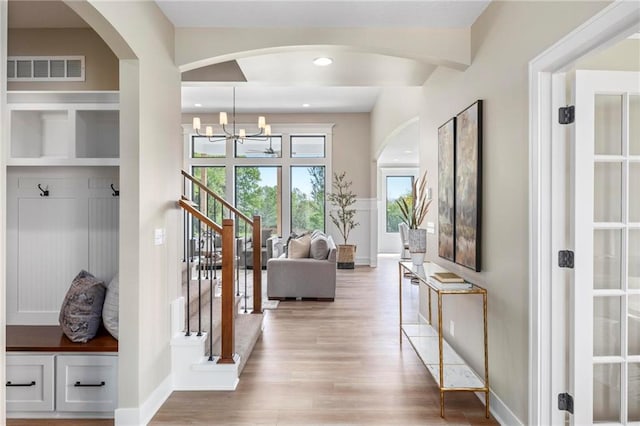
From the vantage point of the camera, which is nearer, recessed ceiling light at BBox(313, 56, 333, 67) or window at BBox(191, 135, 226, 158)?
recessed ceiling light at BBox(313, 56, 333, 67)

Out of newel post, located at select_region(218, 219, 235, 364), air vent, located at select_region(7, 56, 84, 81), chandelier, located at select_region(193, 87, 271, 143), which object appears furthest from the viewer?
chandelier, located at select_region(193, 87, 271, 143)

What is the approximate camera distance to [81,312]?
2.53 metres

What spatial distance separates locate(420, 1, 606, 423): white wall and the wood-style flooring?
1.39 feet

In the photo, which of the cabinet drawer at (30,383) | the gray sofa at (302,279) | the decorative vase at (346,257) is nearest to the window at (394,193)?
the decorative vase at (346,257)

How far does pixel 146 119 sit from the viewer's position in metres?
2.49

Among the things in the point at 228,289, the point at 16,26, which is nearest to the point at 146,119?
the point at 228,289

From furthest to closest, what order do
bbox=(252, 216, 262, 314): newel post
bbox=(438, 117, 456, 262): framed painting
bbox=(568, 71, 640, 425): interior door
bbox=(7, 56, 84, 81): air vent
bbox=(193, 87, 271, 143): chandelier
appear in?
1. bbox=(193, 87, 271, 143): chandelier
2. bbox=(252, 216, 262, 314): newel post
3. bbox=(438, 117, 456, 262): framed painting
4. bbox=(7, 56, 84, 81): air vent
5. bbox=(568, 71, 640, 425): interior door

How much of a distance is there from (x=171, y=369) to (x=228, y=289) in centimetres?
73

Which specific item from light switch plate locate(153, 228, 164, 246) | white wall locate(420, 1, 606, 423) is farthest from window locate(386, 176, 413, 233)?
light switch plate locate(153, 228, 164, 246)

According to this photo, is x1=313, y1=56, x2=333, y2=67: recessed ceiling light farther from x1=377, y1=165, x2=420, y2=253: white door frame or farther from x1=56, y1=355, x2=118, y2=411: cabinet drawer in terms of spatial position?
x1=377, y1=165, x2=420, y2=253: white door frame

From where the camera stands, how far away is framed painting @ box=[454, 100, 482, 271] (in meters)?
2.76

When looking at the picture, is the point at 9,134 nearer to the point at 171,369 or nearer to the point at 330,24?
the point at 171,369

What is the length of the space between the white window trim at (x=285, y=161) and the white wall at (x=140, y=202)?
20.6ft

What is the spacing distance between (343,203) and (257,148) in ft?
7.90
